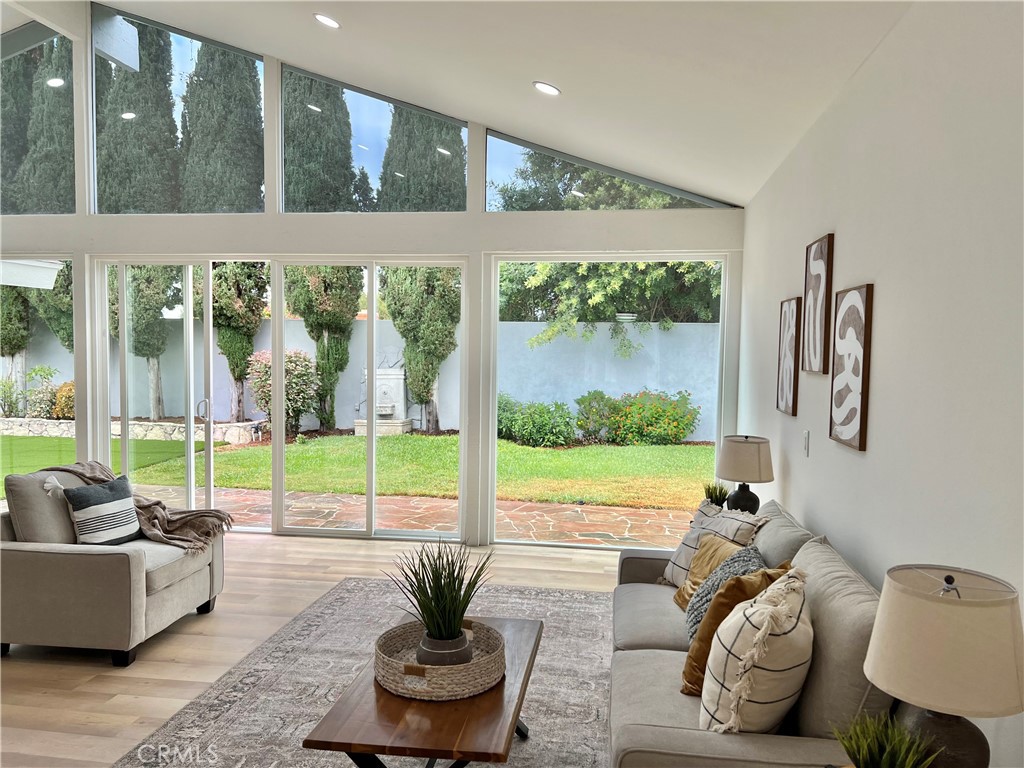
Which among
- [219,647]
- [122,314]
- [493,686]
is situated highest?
[122,314]

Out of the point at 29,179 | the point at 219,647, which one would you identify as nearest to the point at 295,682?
the point at 219,647

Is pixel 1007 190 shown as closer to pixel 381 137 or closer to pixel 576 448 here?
pixel 576 448

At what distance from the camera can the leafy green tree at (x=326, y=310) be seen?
19.3 feet

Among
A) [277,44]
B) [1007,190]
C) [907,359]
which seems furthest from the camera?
[277,44]

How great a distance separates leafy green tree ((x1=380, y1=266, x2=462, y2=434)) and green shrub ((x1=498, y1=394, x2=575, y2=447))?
55cm

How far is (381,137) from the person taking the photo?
573cm

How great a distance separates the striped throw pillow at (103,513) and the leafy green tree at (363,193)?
272 cm

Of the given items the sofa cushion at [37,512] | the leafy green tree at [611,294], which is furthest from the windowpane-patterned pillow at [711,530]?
the sofa cushion at [37,512]

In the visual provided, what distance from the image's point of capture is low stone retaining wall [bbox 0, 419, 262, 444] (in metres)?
6.09

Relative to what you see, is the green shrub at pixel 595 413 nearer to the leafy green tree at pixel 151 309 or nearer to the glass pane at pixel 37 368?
the leafy green tree at pixel 151 309

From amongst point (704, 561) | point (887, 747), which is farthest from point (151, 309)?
point (887, 747)

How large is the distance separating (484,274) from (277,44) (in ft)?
7.07

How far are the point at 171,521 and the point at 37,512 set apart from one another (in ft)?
2.28

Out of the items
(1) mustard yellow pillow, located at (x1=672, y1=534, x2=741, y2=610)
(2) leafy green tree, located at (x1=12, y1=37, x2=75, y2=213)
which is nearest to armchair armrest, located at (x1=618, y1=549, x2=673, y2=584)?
(1) mustard yellow pillow, located at (x1=672, y1=534, x2=741, y2=610)
